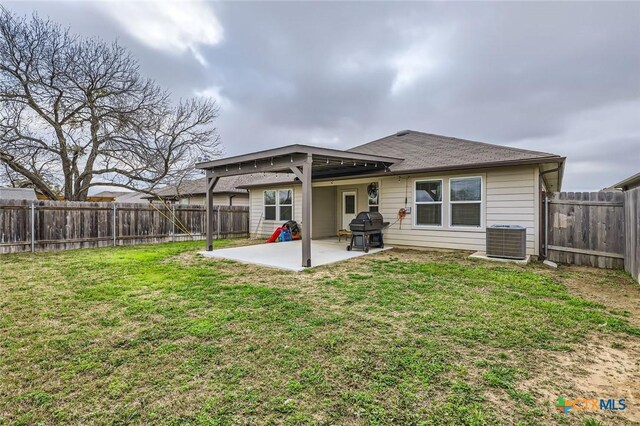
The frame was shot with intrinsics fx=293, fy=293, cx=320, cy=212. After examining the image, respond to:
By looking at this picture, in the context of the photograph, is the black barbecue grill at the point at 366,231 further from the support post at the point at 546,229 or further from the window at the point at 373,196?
the support post at the point at 546,229

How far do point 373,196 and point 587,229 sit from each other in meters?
5.47

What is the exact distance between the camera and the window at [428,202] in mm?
8359

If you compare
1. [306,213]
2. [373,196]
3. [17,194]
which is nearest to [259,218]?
[373,196]

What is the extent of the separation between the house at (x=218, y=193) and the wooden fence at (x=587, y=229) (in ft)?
47.0

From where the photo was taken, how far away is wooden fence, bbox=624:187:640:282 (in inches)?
196

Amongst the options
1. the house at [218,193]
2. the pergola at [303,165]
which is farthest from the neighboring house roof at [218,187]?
the pergola at [303,165]

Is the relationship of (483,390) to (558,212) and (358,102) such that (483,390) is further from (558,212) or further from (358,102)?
(358,102)

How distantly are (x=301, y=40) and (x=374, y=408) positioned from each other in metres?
11.4

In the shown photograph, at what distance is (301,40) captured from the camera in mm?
10477

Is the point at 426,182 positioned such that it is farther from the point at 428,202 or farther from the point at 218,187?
the point at 218,187

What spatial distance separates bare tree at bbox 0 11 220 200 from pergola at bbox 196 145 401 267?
21.4ft

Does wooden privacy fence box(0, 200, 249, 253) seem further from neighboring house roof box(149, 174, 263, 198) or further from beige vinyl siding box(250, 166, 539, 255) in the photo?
beige vinyl siding box(250, 166, 539, 255)

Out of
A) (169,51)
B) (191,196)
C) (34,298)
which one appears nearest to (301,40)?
(169,51)

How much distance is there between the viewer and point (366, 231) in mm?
8125
